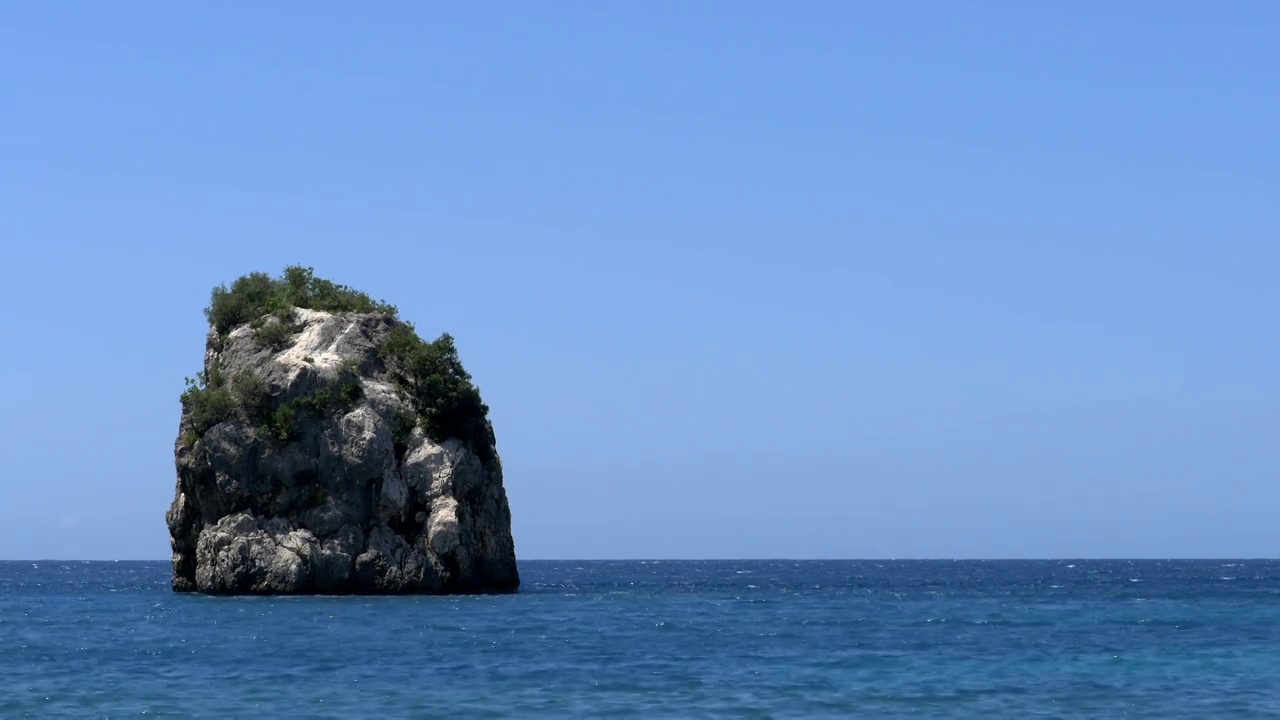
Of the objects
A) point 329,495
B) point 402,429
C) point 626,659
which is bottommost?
point 626,659

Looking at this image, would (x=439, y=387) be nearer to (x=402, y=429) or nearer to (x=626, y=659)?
(x=402, y=429)

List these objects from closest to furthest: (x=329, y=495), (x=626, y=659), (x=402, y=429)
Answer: (x=626, y=659) → (x=329, y=495) → (x=402, y=429)

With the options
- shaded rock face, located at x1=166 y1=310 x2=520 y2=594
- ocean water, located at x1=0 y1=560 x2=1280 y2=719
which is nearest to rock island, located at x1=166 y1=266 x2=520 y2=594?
shaded rock face, located at x1=166 y1=310 x2=520 y2=594

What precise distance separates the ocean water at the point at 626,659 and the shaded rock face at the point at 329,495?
3878 millimetres

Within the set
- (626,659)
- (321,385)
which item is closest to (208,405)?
(321,385)

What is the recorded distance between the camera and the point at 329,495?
74250 mm

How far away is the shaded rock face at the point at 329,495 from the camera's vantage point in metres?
73.5

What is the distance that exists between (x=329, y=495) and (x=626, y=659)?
34.3 metres

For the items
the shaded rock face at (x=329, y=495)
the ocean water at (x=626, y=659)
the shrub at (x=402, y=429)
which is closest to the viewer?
the ocean water at (x=626, y=659)

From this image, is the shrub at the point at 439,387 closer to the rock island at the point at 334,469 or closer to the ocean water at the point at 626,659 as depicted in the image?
the rock island at the point at 334,469

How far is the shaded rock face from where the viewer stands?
73500 mm

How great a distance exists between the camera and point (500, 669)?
4075cm

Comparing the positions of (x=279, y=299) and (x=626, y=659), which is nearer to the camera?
(x=626, y=659)

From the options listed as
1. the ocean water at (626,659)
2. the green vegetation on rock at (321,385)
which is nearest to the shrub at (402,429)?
the green vegetation on rock at (321,385)
